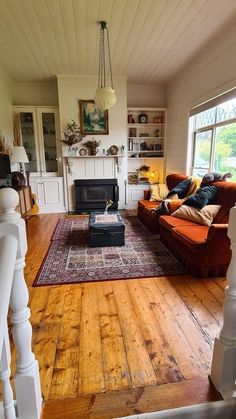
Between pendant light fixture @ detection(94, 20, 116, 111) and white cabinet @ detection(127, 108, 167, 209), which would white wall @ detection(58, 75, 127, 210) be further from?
pendant light fixture @ detection(94, 20, 116, 111)

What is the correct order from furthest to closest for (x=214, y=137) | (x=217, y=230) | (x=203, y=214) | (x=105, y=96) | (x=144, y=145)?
(x=144, y=145) → (x=214, y=137) → (x=105, y=96) → (x=203, y=214) → (x=217, y=230)

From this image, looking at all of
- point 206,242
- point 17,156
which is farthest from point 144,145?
point 206,242

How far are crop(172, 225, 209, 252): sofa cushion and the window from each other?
1164 mm

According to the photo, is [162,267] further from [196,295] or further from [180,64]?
[180,64]

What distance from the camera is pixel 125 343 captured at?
Answer: 62.3 inches

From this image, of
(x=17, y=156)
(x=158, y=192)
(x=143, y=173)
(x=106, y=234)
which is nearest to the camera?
(x=106, y=234)

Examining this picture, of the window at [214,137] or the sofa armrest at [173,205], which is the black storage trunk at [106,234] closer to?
the sofa armrest at [173,205]

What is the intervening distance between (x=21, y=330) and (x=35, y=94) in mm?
5720

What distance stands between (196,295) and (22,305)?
66.4 inches

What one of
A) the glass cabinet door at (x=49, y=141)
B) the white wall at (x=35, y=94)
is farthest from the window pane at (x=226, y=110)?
the white wall at (x=35, y=94)

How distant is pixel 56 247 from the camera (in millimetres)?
3299

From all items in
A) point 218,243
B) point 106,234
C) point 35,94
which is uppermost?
point 35,94

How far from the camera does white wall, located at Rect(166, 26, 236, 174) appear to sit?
3.23 meters

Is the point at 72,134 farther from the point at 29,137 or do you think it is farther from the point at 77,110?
the point at 29,137
